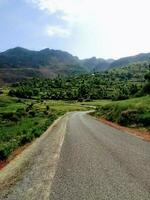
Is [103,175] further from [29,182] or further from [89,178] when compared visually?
[29,182]

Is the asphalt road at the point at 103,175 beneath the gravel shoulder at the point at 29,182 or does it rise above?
above

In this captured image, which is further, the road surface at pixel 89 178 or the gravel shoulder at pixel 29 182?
the gravel shoulder at pixel 29 182

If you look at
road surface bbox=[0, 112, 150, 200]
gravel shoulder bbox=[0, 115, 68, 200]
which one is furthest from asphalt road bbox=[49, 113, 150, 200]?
gravel shoulder bbox=[0, 115, 68, 200]

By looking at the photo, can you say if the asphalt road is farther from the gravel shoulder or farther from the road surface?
the gravel shoulder

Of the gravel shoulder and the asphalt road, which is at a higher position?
the asphalt road

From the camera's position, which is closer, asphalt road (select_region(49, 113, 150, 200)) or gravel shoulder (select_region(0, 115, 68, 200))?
asphalt road (select_region(49, 113, 150, 200))

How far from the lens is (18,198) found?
13.4m

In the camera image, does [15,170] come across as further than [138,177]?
Yes

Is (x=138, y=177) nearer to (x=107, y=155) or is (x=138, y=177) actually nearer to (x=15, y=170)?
(x=107, y=155)

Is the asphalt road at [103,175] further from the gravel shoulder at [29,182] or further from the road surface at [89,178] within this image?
the gravel shoulder at [29,182]

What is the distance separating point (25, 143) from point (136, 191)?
27.8 metres

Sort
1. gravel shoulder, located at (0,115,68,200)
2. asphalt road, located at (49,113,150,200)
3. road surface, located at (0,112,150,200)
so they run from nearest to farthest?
asphalt road, located at (49,113,150,200) < road surface, located at (0,112,150,200) < gravel shoulder, located at (0,115,68,200)

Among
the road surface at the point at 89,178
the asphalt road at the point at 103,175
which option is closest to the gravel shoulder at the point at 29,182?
the road surface at the point at 89,178

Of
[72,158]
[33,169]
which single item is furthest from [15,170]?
[72,158]
